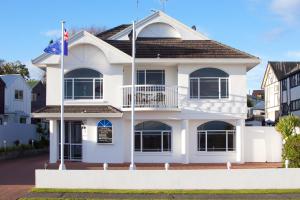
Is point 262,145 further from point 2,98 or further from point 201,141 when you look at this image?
point 2,98

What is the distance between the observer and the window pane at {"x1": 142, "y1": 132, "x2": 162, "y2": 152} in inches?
1243

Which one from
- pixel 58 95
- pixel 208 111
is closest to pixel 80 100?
pixel 58 95

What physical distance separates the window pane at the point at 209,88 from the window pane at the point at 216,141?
2.27 metres

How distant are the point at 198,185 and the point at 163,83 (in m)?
12.4

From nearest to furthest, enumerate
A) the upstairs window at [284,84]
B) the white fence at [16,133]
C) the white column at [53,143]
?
1. the white column at [53,143]
2. the white fence at [16,133]
3. the upstairs window at [284,84]

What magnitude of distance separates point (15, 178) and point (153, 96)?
9.79 metres

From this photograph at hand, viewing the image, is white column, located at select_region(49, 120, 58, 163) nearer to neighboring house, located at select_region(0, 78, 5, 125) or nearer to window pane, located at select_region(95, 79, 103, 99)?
window pane, located at select_region(95, 79, 103, 99)

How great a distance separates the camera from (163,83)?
106ft

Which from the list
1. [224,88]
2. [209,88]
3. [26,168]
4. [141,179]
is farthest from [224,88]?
[141,179]

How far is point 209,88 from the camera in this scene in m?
31.7

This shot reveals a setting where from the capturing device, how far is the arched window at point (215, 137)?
3181 cm

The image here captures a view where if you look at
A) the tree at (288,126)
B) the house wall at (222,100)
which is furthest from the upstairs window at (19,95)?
the tree at (288,126)

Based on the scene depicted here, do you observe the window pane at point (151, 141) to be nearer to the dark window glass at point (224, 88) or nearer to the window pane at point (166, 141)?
the window pane at point (166, 141)

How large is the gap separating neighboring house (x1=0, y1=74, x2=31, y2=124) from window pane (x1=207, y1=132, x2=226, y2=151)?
961 inches
